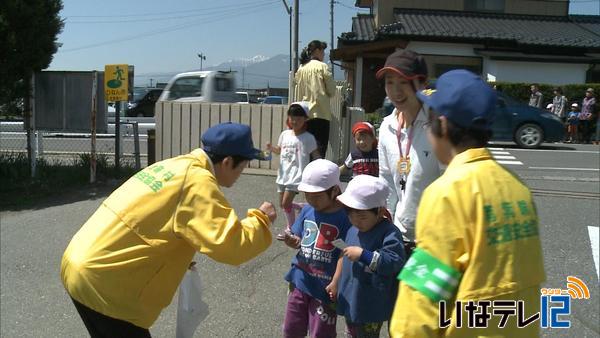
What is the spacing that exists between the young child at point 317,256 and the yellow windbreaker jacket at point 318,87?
3480mm

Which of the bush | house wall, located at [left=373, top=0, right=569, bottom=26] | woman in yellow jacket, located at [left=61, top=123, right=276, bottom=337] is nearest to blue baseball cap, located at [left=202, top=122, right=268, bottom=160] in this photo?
woman in yellow jacket, located at [left=61, top=123, right=276, bottom=337]

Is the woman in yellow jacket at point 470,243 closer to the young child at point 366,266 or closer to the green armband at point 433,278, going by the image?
the green armband at point 433,278

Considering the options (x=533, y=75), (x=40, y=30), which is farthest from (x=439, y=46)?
(x=40, y=30)

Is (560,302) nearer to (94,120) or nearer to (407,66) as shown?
(407,66)

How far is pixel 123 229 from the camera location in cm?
237

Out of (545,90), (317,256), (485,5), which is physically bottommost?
(317,256)

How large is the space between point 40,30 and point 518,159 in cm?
977

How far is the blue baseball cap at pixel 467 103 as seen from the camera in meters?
1.74

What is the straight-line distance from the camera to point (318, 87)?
6531 millimetres

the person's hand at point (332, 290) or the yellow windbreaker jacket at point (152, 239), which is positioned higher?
the yellow windbreaker jacket at point (152, 239)

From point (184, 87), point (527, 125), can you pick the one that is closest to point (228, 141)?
point (184, 87)

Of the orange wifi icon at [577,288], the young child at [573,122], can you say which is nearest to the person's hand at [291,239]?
the orange wifi icon at [577,288]

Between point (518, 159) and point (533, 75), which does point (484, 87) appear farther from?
point (533, 75)

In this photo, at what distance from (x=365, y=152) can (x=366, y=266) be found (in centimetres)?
190
